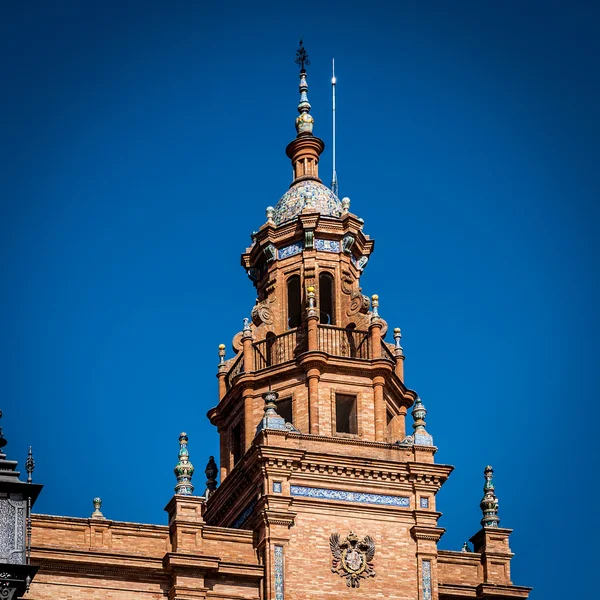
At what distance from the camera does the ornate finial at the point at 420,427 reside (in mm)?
69438

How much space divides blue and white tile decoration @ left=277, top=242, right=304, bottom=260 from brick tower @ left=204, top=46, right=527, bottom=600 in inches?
1.5

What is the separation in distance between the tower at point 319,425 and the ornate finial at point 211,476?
1560 millimetres

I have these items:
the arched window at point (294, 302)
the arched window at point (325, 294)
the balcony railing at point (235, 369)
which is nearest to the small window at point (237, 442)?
the balcony railing at point (235, 369)

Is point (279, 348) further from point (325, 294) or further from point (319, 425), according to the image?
point (319, 425)

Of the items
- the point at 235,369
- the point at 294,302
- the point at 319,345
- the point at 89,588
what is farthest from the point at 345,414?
the point at 89,588

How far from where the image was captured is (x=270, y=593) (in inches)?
2569

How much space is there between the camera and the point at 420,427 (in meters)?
70.1

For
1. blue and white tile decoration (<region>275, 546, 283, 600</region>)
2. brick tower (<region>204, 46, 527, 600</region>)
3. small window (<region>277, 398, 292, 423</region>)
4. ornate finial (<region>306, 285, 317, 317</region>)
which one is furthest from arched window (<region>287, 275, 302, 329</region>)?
blue and white tile decoration (<region>275, 546, 283, 600</region>)

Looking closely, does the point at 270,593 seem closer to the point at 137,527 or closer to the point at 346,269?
the point at 137,527

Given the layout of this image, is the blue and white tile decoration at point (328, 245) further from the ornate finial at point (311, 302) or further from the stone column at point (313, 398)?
the stone column at point (313, 398)

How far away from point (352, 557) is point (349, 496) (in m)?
2.18

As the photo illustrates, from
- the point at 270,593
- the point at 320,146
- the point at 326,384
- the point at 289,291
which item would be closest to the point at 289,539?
the point at 270,593

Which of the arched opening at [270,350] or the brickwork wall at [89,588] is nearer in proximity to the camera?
the brickwork wall at [89,588]

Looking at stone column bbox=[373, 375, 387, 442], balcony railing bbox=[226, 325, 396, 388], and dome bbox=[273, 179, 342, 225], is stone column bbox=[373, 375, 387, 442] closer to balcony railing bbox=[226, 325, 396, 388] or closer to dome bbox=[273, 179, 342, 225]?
balcony railing bbox=[226, 325, 396, 388]
